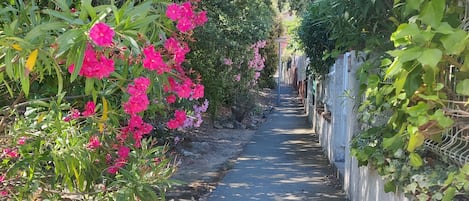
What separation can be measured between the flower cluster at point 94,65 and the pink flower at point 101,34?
134 mm

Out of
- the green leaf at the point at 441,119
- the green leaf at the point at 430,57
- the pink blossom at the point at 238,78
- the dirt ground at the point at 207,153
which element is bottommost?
the dirt ground at the point at 207,153

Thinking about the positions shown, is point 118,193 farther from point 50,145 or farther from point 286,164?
point 286,164

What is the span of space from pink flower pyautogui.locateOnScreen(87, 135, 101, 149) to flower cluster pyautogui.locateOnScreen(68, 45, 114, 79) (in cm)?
99

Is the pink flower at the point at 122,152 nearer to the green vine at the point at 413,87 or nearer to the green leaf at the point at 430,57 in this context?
the green vine at the point at 413,87

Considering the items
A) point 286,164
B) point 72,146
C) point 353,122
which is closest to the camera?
point 72,146

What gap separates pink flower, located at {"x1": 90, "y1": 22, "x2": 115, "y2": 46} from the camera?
6.27 ft

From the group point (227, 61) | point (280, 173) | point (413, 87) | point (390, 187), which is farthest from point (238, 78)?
point (413, 87)

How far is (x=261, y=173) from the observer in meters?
8.83

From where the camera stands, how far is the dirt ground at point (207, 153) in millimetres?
7717

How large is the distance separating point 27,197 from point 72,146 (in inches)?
20.6

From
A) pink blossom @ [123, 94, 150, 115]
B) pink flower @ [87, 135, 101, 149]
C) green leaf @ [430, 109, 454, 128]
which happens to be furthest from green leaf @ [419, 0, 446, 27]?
pink flower @ [87, 135, 101, 149]

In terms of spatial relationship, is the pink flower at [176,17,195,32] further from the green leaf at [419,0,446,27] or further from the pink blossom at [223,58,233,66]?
the pink blossom at [223,58,233,66]

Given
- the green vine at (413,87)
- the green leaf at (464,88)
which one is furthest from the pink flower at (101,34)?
the green leaf at (464,88)

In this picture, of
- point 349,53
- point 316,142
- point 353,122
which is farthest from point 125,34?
point 316,142
